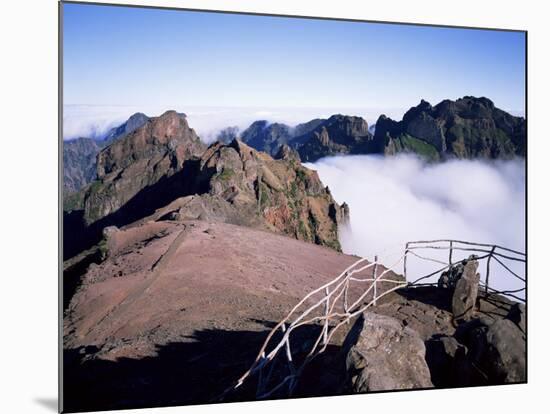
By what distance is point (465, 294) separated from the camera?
743 centimetres

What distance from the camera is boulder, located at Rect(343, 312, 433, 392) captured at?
238 inches

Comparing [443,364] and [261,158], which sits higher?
[261,158]

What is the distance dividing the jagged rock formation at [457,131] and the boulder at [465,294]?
4.00ft

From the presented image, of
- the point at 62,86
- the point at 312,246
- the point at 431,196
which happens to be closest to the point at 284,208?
the point at 312,246

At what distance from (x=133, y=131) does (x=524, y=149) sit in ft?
13.6

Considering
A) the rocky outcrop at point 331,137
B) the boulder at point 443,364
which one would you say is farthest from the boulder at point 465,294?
the rocky outcrop at point 331,137

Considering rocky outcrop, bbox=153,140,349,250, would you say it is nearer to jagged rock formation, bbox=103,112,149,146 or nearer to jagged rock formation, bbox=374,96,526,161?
jagged rock formation, bbox=103,112,149,146

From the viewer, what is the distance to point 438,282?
7.71 m

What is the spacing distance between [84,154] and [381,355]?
3.22m

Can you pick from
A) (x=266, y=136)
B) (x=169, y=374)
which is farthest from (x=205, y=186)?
(x=169, y=374)

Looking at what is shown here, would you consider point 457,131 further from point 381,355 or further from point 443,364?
point 381,355

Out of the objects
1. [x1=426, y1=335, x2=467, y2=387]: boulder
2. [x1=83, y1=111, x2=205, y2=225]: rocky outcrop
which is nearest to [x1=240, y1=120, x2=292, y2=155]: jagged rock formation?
[x1=83, y1=111, x2=205, y2=225]: rocky outcrop

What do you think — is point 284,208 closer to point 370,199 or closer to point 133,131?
point 370,199

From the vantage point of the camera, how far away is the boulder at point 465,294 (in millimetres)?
7410
